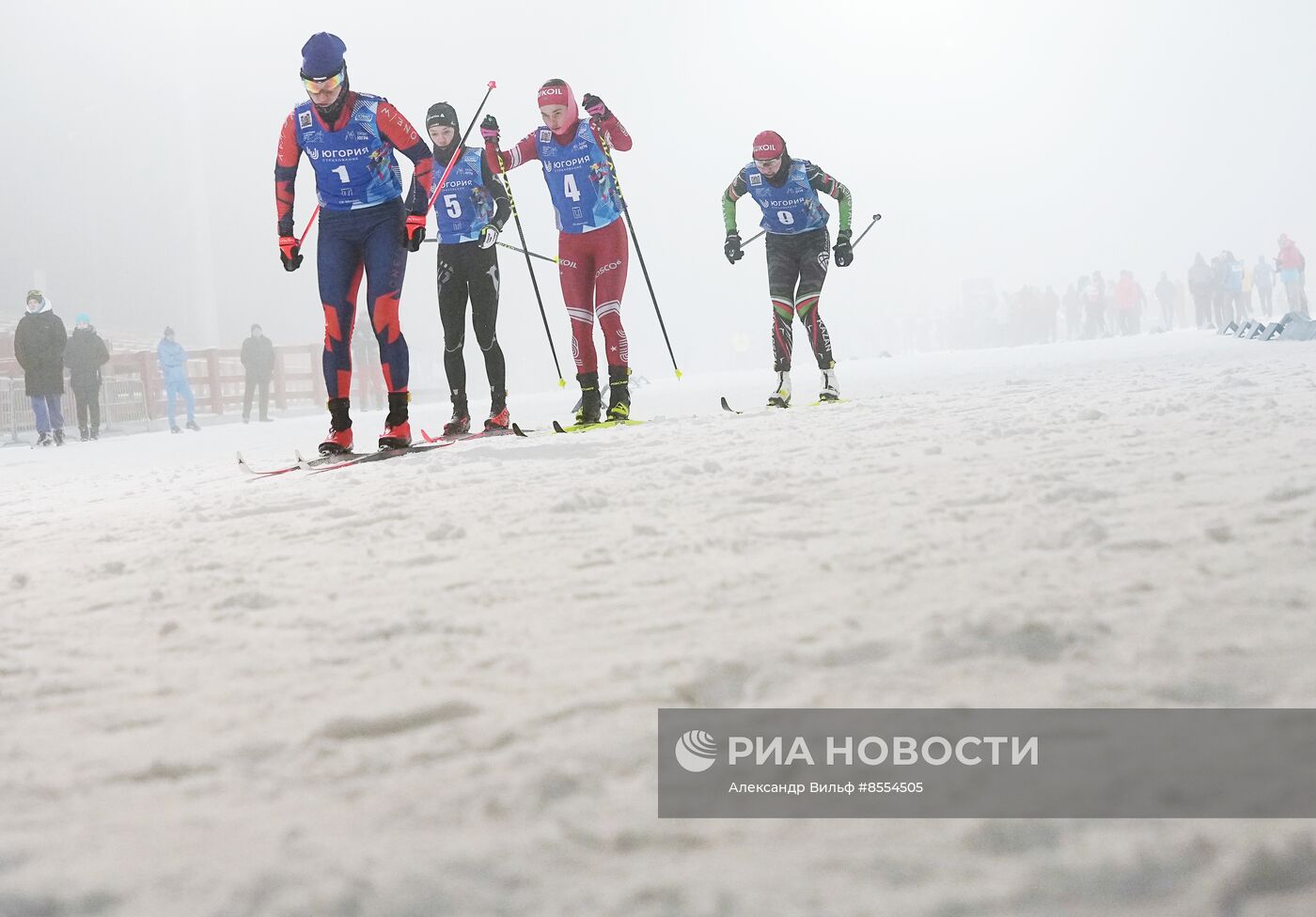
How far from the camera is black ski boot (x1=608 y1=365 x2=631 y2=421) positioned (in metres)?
5.93

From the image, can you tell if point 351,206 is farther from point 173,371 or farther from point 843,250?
point 173,371

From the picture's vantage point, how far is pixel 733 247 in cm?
701

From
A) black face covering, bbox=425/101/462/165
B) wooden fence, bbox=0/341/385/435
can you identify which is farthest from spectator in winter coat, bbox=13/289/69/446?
black face covering, bbox=425/101/462/165

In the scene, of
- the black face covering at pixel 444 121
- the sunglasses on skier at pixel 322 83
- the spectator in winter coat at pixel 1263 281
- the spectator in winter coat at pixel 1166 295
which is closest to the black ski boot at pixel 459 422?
the black face covering at pixel 444 121

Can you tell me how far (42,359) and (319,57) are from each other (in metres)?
8.73

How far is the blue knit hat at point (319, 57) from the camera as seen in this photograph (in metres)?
4.52

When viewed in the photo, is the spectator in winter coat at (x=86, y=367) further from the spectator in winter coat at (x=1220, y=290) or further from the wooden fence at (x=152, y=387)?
the spectator in winter coat at (x=1220, y=290)

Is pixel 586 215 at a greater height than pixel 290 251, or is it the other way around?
pixel 586 215

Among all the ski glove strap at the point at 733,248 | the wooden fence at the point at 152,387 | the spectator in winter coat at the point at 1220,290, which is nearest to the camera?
the ski glove strap at the point at 733,248

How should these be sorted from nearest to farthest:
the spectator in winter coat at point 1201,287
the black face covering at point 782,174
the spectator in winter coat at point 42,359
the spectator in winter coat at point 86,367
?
the black face covering at point 782,174 → the spectator in winter coat at point 42,359 → the spectator in winter coat at point 86,367 → the spectator in winter coat at point 1201,287

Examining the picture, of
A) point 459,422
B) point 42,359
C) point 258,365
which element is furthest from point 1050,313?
point 459,422

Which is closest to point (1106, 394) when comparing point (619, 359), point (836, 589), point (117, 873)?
point (619, 359)

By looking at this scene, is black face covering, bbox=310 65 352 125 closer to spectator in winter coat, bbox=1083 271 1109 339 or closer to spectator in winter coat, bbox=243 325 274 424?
spectator in winter coat, bbox=243 325 274 424

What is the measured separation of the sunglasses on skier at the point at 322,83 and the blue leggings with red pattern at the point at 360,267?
22.6 inches
